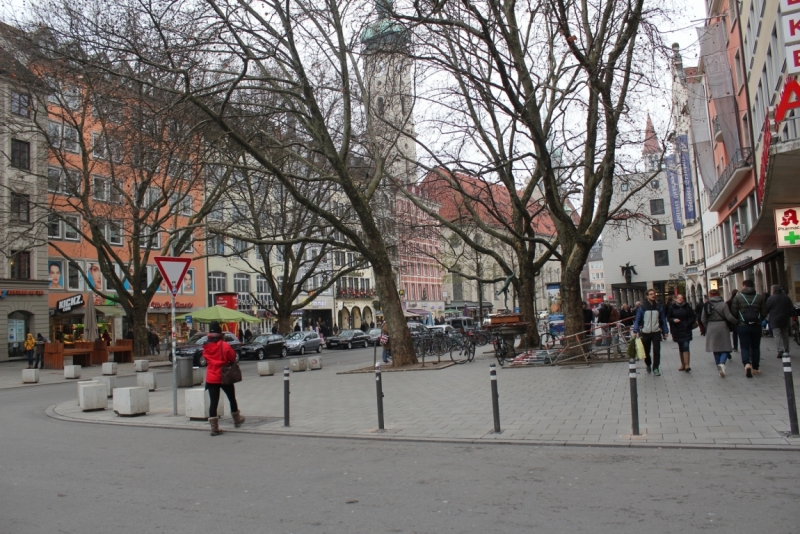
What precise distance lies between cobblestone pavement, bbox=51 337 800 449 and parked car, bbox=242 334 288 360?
66.3ft

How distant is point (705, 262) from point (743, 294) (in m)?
40.5

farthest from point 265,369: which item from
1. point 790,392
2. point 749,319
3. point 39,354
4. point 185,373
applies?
point 790,392

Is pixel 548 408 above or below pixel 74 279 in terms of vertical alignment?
below

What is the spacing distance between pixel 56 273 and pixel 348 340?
19345mm

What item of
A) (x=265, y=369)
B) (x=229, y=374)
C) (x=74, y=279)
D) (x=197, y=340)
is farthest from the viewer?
(x=74, y=279)

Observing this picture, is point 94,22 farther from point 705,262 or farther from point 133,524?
point 705,262

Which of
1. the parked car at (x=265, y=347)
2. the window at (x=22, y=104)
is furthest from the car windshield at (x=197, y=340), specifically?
the window at (x=22, y=104)

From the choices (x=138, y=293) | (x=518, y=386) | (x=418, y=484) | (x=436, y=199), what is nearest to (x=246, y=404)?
(x=518, y=386)

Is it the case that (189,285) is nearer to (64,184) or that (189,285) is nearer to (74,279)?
(74,279)

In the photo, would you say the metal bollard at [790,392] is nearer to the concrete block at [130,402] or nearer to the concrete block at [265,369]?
the concrete block at [130,402]

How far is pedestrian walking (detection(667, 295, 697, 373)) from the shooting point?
51.0 feet

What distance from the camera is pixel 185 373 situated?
19297 millimetres

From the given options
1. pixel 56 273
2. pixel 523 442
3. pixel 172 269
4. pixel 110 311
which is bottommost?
pixel 523 442

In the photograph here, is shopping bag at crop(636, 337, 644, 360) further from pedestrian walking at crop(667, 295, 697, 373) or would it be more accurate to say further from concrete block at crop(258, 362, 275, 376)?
concrete block at crop(258, 362, 275, 376)
